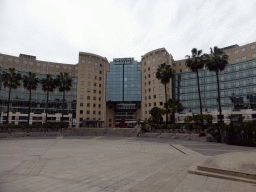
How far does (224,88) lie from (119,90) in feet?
146

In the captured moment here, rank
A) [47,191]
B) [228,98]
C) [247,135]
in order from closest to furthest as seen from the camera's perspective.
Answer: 1. [47,191]
2. [247,135]
3. [228,98]

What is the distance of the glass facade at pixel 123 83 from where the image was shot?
7931 cm

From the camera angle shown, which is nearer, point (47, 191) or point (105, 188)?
point (47, 191)

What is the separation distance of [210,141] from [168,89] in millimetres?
48243

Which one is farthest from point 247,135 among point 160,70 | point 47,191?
point 160,70

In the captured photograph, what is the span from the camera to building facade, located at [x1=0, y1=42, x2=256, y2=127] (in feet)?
224

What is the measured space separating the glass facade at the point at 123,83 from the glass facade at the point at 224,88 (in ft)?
58.0

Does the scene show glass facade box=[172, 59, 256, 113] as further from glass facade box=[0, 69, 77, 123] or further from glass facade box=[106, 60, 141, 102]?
glass facade box=[0, 69, 77, 123]

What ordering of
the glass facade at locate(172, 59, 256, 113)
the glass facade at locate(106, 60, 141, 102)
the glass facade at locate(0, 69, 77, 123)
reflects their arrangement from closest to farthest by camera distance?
the glass facade at locate(172, 59, 256, 113) < the glass facade at locate(0, 69, 77, 123) < the glass facade at locate(106, 60, 141, 102)

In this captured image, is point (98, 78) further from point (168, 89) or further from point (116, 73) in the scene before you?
point (168, 89)

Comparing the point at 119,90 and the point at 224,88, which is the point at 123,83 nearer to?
the point at 119,90

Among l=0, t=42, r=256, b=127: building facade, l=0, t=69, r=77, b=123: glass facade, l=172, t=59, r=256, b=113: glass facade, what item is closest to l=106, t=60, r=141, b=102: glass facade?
l=0, t=42, r=256, b=127: building facade

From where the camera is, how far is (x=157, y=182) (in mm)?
7008

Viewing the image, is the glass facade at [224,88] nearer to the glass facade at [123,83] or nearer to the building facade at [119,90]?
the building facade at [119,90]
